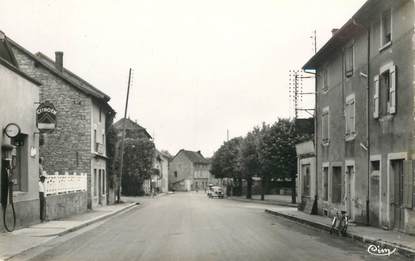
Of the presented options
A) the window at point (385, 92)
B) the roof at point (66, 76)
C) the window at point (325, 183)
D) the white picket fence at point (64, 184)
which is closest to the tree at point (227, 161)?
the roof at point (66, 76)

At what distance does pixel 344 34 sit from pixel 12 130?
13.2m

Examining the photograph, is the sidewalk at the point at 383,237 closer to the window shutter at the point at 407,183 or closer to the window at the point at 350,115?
the window shutter at the point at 407,183

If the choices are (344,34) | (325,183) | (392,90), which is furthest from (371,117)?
(325,183)

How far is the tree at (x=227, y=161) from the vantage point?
78438 millimetres

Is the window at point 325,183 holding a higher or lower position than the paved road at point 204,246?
higher

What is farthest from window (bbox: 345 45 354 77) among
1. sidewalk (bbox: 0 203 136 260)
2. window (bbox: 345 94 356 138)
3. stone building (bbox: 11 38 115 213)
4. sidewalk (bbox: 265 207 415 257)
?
stone building (bbox: 11 38 115 213)

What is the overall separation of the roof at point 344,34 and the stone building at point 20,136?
11.3 m

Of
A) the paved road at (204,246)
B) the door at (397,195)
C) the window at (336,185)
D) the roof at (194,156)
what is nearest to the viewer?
the paved road at (204,246)

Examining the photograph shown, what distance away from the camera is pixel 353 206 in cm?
2222

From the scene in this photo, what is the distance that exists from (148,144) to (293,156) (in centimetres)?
2023

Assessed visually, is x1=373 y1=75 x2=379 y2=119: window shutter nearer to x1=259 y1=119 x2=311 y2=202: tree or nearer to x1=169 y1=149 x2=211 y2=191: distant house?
x1=259 y1=119 x2=311 y2=202: tree

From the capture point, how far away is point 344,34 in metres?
22.8

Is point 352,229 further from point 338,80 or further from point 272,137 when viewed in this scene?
point 272,137

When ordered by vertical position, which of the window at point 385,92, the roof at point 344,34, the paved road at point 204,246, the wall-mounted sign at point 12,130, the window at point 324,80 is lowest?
the paved road at point 204,246
